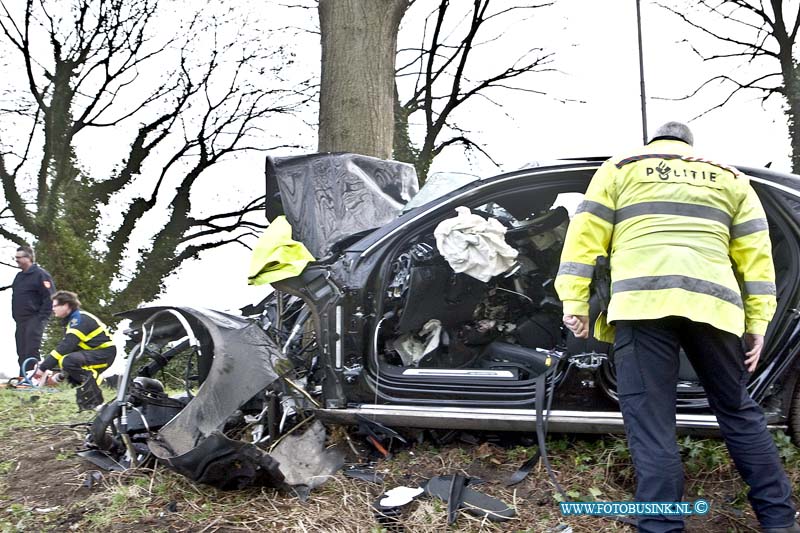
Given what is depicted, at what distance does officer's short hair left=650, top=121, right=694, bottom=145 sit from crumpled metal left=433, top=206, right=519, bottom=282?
103 cm

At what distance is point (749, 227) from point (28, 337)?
9.00 meters

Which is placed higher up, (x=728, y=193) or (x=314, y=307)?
(x=728, y=193)

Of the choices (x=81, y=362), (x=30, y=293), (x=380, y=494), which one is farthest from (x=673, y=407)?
(x=30, y=293)

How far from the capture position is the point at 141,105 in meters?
17.7

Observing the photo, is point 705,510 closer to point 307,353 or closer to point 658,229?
point 658,229

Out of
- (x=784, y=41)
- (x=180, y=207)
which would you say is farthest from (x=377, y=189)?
(x=180, y=207)

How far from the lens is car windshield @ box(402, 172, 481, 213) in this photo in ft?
13.4

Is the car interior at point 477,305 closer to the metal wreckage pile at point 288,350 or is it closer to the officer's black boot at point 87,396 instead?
the metal wreckage pile at point 288,350

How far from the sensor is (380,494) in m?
3.61

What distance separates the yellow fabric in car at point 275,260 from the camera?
3.99 meters

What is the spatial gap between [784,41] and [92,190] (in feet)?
50.5

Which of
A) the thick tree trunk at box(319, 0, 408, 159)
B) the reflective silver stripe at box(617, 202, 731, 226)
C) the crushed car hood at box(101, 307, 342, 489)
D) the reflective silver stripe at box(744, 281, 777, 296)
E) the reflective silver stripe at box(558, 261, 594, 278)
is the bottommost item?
the crushed car hood at box(101, 307, 342, 489)

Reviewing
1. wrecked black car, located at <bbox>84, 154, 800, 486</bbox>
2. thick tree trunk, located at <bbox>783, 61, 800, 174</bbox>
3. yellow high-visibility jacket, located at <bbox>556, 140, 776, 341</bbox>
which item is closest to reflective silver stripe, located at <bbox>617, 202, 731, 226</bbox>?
yellow high-visibility jacket, located at <bbox>556, 140, 776, 341</bbox>

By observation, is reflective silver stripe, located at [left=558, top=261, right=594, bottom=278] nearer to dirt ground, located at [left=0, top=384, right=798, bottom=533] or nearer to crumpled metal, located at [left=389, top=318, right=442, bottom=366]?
dirt ground, located at [left=0, top=384, right=798, bottom=533]
